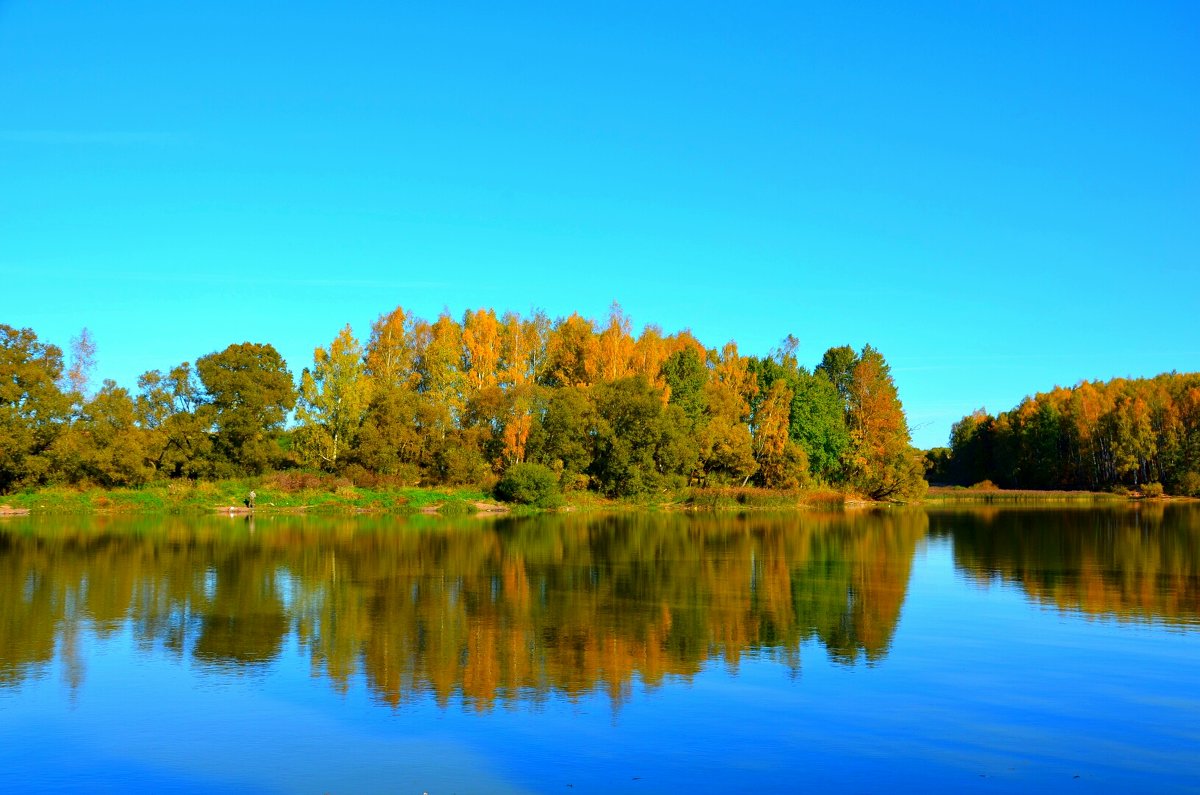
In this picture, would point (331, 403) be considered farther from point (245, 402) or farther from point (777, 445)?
point (777, 445)

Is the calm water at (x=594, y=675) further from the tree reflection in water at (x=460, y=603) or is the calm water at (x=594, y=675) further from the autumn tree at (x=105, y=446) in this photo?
the autumn tree at (x=105, y=446)

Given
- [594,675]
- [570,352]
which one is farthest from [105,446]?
[594,675]

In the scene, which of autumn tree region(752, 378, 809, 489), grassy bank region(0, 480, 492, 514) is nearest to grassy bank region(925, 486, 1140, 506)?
autumn tree region(752, 378, 809, 489)

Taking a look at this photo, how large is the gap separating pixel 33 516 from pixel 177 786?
4506cm

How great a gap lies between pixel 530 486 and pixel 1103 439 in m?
61.6

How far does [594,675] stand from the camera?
1315 centimetres

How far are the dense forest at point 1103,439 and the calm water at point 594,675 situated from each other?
64.6m

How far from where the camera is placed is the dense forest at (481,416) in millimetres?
52250

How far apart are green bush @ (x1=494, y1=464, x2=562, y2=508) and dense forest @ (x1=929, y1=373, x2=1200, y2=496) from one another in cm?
5779

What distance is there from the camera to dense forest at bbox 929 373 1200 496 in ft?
275

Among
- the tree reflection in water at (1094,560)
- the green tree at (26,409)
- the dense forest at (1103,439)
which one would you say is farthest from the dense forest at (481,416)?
the dense forest at (1103,439)

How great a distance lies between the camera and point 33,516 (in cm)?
4681

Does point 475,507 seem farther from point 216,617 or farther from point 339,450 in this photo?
point 216,617

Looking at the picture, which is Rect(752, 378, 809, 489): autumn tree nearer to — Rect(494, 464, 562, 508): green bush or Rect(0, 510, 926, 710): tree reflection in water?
Rect(494, 464, 562, 508): green bush
